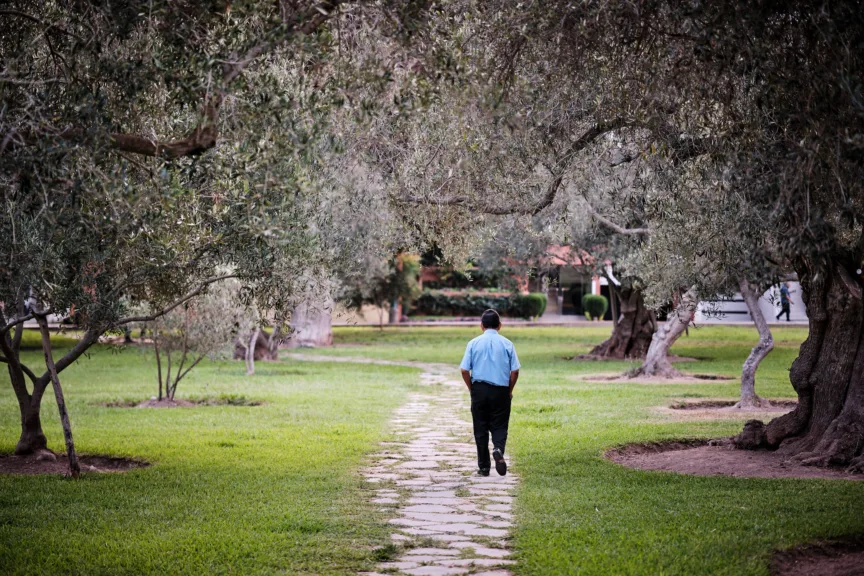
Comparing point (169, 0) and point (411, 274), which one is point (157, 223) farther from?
point (411, 274)

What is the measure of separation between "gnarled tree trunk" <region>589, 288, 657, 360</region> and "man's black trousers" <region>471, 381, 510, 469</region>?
19917 mm

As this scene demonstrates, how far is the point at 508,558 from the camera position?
7.13 m

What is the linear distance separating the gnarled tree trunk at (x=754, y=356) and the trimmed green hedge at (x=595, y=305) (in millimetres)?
38704

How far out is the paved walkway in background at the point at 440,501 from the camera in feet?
23.1

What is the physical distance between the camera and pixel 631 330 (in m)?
30.6

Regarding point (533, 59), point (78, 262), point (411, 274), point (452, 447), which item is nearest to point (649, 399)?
point (452, 447)

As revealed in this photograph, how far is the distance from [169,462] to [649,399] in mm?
10593

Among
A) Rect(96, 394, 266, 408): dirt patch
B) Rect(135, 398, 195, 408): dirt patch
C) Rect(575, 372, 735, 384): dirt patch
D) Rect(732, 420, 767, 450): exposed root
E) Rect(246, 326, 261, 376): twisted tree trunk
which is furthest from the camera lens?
Rect(246, 326, 261, 376): twisted tree trunk

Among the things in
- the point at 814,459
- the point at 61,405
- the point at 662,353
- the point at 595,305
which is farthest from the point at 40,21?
the point at 595,305

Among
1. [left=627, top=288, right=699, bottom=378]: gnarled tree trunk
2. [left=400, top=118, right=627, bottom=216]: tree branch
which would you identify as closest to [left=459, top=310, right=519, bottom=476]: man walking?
[left=400, top=118, right=627, bottom=216]: tree branch

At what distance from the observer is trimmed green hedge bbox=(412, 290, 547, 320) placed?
55.7 metres

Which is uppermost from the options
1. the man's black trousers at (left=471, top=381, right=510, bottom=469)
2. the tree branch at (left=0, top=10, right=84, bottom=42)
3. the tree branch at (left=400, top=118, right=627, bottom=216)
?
the tree branch at (left=0, top=10, right=84, bottom=42)

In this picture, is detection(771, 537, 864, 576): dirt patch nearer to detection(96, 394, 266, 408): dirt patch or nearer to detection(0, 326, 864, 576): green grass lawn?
detection(0, 326, 864, 576): green grass lawn

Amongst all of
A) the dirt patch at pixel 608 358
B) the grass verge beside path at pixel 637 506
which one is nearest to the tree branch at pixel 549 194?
the grass verge beside path at pixel 637 506
